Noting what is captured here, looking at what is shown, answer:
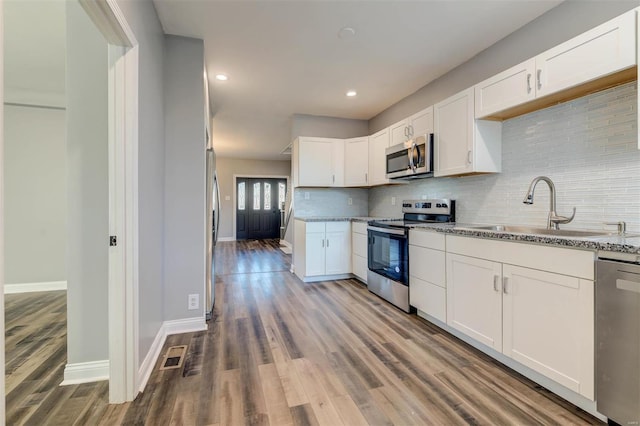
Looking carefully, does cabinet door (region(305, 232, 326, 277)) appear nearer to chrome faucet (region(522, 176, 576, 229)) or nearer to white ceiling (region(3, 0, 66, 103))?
chrome faucet (region(522, 176, 576, 229))

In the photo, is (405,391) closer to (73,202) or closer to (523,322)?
(523,322)

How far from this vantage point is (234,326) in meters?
2.56

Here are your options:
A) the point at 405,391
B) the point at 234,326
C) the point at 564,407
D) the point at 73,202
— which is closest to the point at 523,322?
the point at 564,407

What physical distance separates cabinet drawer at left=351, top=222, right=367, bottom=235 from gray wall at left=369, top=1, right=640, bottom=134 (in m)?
1.64

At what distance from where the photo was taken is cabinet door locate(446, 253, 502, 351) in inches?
74.6

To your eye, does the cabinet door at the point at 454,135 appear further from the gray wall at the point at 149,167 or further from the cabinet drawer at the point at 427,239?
the gray wall at the point at 149,167

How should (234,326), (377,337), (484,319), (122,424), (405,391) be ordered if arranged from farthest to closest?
(234,326) < (377,337) < (484,319) < (405,391) < (122,424)

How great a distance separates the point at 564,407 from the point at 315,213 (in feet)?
11.5

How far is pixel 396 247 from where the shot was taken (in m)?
3.00

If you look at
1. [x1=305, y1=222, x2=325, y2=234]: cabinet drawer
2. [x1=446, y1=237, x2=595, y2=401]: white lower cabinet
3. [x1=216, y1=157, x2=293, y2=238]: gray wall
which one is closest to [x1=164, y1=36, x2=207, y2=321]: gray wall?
[x1=305, y1=222, x2=325, y2=234]: cabinet drawer

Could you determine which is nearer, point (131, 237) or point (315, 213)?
point (131, 237)

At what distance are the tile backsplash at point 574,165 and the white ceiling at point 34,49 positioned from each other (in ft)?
12.0

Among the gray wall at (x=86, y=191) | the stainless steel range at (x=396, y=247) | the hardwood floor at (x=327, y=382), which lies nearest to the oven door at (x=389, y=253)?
the stainless steel range at (x=396, y=247)

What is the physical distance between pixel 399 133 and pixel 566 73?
179 cm
